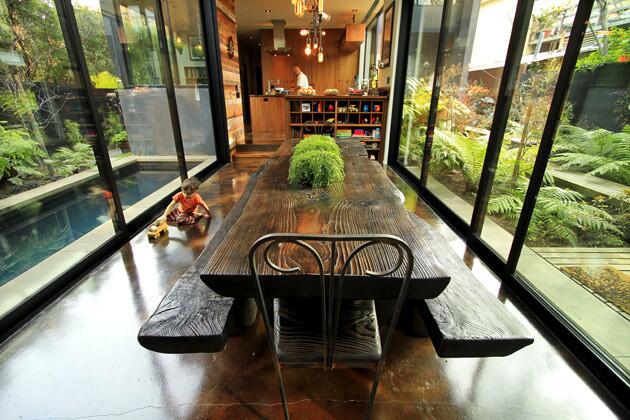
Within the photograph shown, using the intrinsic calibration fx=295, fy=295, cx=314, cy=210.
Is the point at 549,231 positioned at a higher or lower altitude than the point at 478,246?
higher

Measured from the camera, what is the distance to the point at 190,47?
174 inches

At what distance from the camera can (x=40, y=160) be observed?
2115 mm

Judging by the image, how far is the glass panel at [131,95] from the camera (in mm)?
2600

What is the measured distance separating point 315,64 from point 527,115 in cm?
895

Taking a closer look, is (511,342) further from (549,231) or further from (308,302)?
(549,231)

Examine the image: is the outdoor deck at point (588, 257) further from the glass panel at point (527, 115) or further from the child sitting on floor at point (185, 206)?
the child sitting on floor at point (185, 206)

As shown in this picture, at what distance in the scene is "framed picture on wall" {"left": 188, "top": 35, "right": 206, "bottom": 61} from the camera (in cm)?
443

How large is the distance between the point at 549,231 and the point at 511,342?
113 centimetres

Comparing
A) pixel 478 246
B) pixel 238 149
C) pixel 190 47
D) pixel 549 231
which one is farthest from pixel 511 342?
Answer: pixel 238 149

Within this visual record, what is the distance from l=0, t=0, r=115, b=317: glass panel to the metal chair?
68.1 inches

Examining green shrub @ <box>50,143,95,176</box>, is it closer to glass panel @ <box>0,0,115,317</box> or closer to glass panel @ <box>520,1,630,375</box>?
glass panel @ <box>0,0,115,317</box>

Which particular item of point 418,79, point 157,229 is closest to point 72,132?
point 157,229

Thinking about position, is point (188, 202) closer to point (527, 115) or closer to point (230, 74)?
point (527, 115)

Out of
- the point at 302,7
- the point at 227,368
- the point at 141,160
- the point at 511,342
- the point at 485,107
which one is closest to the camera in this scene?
the point at 511,342
